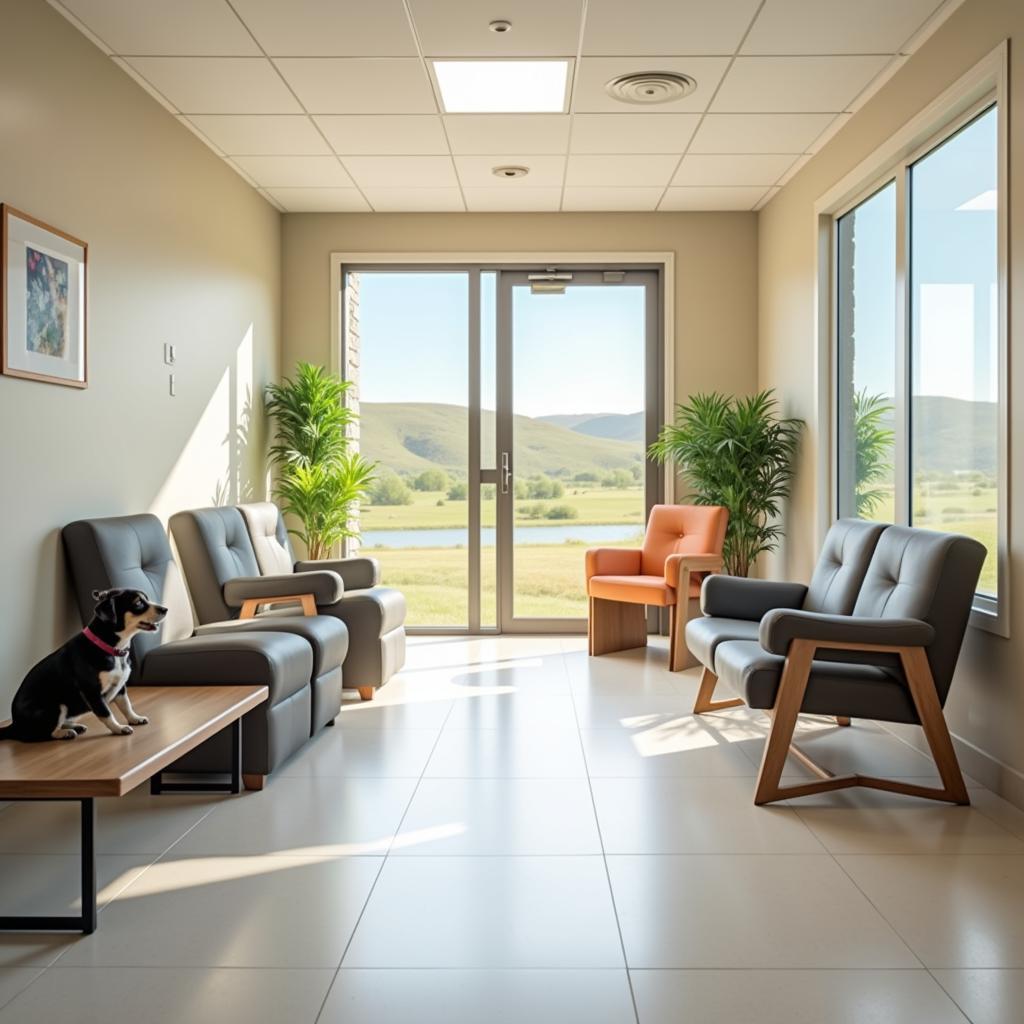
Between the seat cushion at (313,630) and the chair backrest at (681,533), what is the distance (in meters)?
2.36

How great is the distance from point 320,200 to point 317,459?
1670 millimetres

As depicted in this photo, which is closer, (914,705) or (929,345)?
(914,705)

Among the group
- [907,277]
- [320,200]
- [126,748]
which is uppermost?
[320,200]

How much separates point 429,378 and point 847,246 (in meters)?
2.94

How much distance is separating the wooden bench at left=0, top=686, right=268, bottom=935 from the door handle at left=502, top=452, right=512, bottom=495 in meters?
3.75

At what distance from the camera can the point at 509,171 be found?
5.85 metres

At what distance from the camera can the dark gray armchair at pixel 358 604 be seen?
4805 millimetres

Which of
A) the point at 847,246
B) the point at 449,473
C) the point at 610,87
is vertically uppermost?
Answer: the point at 610,87

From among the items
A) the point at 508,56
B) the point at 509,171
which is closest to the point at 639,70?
the point at 508,56

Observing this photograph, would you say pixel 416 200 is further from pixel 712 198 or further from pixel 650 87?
pixel 650 87

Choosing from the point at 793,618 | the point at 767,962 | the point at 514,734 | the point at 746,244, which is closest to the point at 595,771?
the point at 514,734

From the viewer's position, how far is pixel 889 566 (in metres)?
3.72

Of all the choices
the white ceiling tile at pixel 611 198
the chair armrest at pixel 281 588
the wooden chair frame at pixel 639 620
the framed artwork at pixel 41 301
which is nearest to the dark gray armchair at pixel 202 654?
the chair armrest at pixel 281 588

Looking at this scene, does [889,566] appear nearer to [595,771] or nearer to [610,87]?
[595,771]
